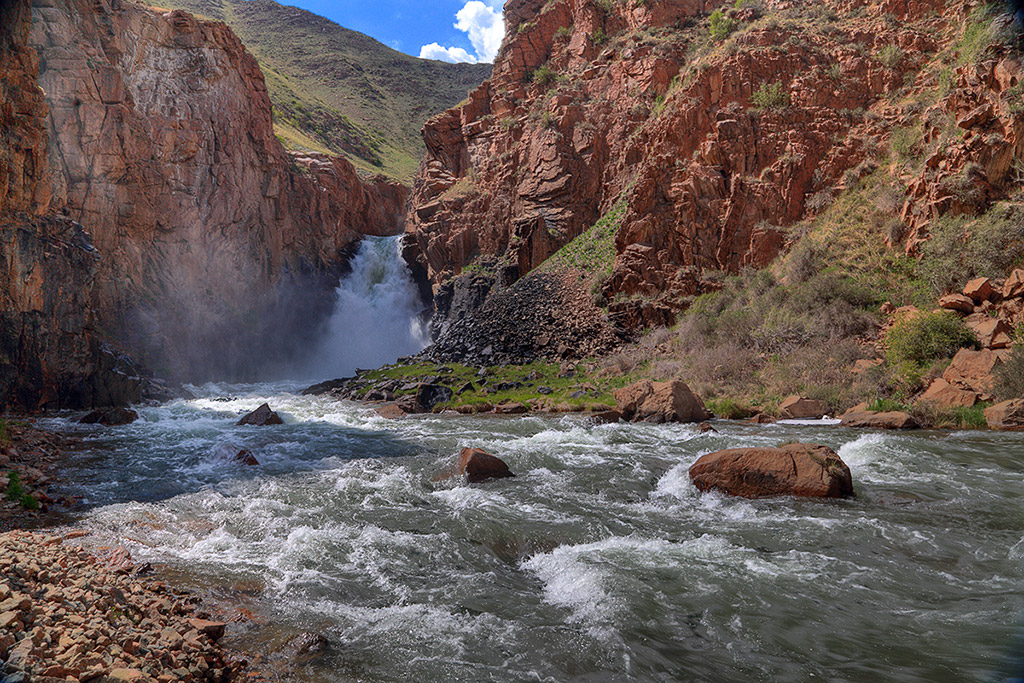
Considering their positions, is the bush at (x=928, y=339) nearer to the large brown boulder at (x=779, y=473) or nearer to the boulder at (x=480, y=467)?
the large brown boulder at (x=779, y=473)

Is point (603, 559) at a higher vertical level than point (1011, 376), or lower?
lower

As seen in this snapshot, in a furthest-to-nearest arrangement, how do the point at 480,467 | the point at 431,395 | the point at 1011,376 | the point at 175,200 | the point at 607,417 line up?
1. the point at 175,200
2. the point at 431,395
3. the point at 607,417
4. the point at 1011,376
5. the point at 480,467

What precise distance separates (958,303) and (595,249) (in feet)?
62.7

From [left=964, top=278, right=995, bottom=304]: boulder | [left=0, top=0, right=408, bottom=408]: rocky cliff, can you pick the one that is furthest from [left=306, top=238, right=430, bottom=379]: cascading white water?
Answer: [left=964, top=278, right=995, bottom=304]: boulder

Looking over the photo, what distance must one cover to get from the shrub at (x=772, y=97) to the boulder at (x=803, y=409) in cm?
1788

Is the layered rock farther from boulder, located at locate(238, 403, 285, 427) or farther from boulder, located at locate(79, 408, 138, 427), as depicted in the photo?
boulder, located at locate(238, 403, 285, 427)

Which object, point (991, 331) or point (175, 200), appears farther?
point (175, 200)

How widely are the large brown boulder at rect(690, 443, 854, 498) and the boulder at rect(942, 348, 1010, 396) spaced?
8315 millimetres

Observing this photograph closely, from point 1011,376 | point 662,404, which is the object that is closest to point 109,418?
point 662,404

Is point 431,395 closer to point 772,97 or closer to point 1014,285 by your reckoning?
point 1014,285

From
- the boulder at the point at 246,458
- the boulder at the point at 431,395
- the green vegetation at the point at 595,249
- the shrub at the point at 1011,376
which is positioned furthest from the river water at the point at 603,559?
the green vegetation at the point at 595,249

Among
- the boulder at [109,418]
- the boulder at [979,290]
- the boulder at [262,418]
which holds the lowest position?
the boulder at [109,418]

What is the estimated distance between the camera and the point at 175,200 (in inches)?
1469

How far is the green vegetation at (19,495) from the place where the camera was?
932cm
